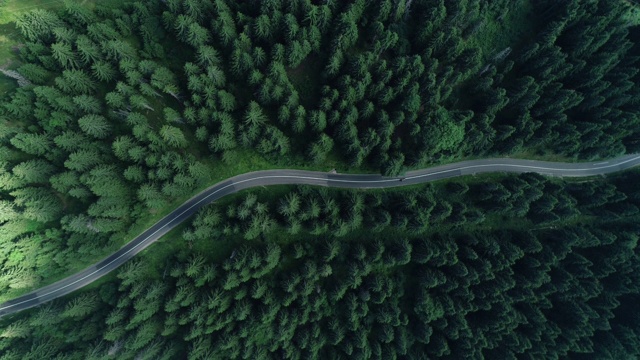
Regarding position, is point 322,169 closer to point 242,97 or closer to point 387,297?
point 242,97

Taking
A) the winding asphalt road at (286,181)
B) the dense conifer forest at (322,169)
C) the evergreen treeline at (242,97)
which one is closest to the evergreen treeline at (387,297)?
the dense conifer forest at (322,169)

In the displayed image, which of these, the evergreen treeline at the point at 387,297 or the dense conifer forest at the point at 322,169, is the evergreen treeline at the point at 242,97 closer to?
the dense conifer forest at the point at 322,169

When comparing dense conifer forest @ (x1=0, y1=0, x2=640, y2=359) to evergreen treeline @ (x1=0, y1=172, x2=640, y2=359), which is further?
evergreen treeline @ (x1=0, y1=172, x2=640, y2=359)

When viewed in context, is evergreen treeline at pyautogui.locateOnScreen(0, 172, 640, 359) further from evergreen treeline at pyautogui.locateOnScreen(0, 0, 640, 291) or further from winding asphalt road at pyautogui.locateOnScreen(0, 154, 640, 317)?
evergreen treeline at pyautogui.locateOnScreen(0, 0, 640, 291)

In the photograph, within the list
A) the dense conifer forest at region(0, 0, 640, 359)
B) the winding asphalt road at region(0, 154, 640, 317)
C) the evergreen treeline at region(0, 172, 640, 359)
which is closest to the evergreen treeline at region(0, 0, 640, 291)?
the dense conifer forest at region(0, 0, 640, 359)

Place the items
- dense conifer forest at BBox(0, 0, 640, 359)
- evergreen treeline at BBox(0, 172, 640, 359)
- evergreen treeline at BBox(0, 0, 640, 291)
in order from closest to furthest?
evergreen treeline at BBox(0, 0, 640, 291), dense conifer forest at BBox(0, 0, 640, 359), evergreen treeline at BBox(0, 172, 640, 359)

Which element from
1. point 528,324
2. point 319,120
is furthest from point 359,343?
point 319,120

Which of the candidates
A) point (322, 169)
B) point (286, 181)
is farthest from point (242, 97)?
point (322, 169)

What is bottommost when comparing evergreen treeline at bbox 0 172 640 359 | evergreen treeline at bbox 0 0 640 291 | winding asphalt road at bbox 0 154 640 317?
evergreen treeline at bbox 0 172 640 359

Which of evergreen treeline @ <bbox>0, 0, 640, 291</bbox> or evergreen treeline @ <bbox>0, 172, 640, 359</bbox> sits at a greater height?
evergreen treeline @ <bbox>0, 0, 640, 291</bbox>
